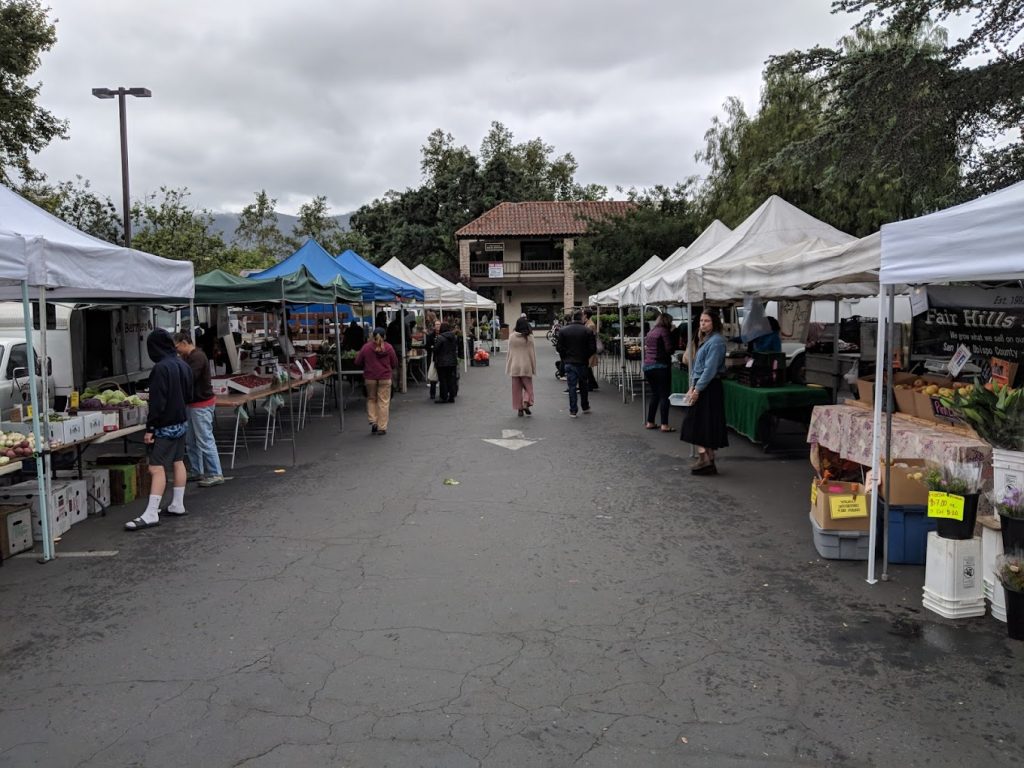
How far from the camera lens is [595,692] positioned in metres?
3.61

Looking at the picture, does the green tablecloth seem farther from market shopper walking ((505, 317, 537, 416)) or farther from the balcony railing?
the balcony railing

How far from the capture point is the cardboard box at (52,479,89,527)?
6.66 meters

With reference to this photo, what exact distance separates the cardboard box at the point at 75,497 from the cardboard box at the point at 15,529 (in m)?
0.52

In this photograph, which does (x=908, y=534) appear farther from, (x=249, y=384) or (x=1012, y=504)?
(x=249, y=384)

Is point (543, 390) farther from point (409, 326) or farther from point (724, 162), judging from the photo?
point (724, 162)


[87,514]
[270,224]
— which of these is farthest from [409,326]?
[270,224]

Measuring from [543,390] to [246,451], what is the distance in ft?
28.1

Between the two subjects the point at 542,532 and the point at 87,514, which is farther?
the point at 87,514

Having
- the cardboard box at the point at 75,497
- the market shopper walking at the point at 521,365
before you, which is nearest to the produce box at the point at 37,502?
the cardboard box at the point at 75,497

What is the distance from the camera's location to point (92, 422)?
Answer: 702 centimetres

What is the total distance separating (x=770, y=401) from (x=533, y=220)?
43656mm

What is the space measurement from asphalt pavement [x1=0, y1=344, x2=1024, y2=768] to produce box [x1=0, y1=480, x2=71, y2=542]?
0.61 ft

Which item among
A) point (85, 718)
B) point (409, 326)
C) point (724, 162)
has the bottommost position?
point (85, 718)

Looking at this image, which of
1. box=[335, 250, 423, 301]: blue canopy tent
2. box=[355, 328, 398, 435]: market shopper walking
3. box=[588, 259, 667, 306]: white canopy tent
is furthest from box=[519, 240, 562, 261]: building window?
box=[355, 328, 398, 435]: market shopper walking
